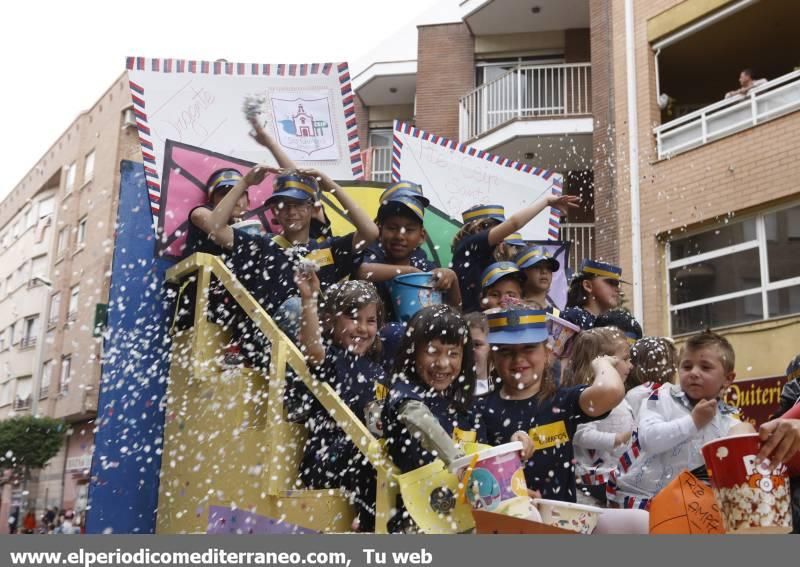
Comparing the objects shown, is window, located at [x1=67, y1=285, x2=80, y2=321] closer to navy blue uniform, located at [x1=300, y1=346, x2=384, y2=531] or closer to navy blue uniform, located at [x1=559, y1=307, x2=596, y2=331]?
navy blue uniform, located at [x1=559, y1=307, x2=596, y2=331]

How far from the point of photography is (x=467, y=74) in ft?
65.2

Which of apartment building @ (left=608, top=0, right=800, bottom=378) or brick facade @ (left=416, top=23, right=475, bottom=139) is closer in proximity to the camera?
apartment building @ (left=608, top=0, right=800, bottom=378)

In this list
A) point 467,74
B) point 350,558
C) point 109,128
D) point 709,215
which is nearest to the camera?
point 350,558

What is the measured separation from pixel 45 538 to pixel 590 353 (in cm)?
234

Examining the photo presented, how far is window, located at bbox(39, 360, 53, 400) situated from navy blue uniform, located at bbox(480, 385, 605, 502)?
114 ft

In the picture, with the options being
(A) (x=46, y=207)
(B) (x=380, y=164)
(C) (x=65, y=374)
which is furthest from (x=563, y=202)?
(A) (x=46, y=207)

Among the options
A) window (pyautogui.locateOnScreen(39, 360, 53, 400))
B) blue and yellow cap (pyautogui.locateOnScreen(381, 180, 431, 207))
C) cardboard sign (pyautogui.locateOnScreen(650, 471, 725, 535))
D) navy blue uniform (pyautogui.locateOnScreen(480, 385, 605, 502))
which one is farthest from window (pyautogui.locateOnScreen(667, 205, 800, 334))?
window (pyautogui.locateOnScreen(39, 360, 53, 400))

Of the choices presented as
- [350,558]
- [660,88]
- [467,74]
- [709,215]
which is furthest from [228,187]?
[467,74]

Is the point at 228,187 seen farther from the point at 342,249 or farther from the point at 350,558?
the point at 350,558

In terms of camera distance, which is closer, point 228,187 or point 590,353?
point 590,353

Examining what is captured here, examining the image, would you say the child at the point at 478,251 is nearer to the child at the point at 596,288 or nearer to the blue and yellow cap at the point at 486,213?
the blue and yellow cap at the point at 486,213

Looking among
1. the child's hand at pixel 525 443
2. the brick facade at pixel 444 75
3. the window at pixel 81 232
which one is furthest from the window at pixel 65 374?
the child's hand at pixel 525 443

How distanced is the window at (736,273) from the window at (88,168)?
28.3 m

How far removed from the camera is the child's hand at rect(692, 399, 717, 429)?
9.78 feet
